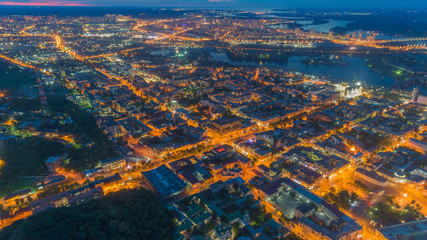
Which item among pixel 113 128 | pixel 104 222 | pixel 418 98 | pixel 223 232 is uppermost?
pixel 104 222

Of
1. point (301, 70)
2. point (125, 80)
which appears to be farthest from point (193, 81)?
point (301, 70)

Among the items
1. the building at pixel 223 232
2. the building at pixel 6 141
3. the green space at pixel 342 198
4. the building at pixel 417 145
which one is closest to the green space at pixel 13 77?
the building at pixel 6 141

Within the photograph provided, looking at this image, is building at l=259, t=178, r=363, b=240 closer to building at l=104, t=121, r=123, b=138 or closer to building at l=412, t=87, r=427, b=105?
building at l=104, t=121, r=123, b=138

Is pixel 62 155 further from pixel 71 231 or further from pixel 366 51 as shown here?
pixel 366 51

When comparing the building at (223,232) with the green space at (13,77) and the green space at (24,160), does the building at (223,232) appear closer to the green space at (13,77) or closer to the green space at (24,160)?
the green space at (24,160)

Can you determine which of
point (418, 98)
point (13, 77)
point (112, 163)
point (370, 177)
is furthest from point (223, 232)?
point (13, 77)

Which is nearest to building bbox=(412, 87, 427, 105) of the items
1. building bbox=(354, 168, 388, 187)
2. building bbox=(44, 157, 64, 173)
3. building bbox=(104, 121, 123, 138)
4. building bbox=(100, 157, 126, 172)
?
building bbox=(354, 168, 388, 187)

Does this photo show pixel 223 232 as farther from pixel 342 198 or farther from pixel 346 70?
pixel 346 70
